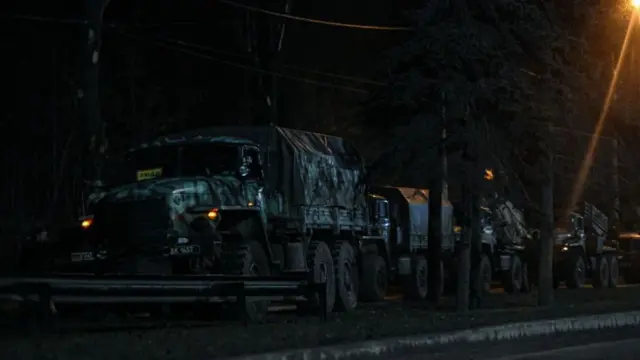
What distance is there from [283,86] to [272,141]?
816 inches

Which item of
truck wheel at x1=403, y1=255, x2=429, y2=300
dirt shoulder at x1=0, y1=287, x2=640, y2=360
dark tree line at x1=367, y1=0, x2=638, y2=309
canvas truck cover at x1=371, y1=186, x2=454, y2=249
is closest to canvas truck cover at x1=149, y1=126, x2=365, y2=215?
dark tree line at x1=367, y1=0, x2=638, y2=309

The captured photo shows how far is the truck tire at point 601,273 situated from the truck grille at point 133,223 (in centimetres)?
2067

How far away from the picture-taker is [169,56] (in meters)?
39.7

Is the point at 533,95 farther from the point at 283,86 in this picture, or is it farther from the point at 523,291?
the point at 283,86

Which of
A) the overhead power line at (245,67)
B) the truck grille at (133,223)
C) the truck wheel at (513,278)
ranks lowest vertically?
the truck wheel at (513,278)

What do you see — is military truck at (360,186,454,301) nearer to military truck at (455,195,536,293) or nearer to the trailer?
military truck at (455,195,536,293)

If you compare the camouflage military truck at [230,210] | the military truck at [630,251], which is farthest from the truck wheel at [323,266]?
the military truck at [630,251]

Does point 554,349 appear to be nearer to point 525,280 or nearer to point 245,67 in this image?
point 525,280

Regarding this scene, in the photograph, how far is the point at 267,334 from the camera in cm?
1508

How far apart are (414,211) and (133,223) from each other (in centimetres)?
1265

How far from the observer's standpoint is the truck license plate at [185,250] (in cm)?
1798

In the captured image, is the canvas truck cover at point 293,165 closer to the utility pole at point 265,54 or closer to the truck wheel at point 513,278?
the truck wheel at point 513,278

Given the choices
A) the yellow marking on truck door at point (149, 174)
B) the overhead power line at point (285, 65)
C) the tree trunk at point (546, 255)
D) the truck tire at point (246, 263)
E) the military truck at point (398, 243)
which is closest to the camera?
the truck tire at point (246, 263)

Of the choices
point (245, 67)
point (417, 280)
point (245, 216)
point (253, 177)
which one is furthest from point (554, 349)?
point (245, 67)
